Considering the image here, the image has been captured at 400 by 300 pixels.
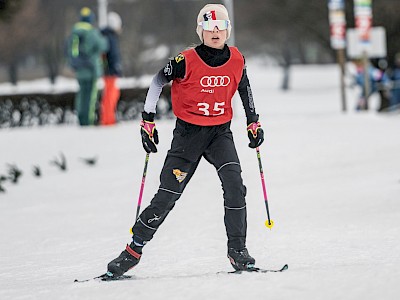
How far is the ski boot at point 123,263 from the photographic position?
5.08 meters

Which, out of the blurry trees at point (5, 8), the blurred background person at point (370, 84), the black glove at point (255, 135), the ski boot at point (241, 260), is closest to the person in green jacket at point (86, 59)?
the blurry trees at point (5, 8)

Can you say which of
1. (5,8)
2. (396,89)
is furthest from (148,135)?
(396,89)

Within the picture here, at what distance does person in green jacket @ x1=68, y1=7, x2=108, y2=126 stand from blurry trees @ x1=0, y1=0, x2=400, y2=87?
11410mm

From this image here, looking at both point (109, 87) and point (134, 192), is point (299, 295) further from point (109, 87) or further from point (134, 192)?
point (109, 87)

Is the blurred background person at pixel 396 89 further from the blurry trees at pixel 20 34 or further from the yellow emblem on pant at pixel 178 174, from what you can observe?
the blurry trees at pixel 20 34

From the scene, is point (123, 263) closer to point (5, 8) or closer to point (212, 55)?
point (212, 55)

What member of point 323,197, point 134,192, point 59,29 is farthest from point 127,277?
point 59,29

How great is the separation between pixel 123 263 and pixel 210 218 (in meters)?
2.63

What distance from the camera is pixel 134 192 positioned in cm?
966

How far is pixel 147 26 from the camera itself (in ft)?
112

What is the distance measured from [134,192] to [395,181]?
9.42 ft

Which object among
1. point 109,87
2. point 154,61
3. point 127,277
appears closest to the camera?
point 127,277

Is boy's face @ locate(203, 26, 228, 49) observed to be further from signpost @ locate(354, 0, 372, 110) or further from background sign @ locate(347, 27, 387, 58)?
background sign @ locate(347, 27, 387, 58)

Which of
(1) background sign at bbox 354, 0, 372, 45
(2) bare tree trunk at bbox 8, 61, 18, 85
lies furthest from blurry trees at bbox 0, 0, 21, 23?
(2) bare tree trunk at bbox 8, 61, 18, 85
